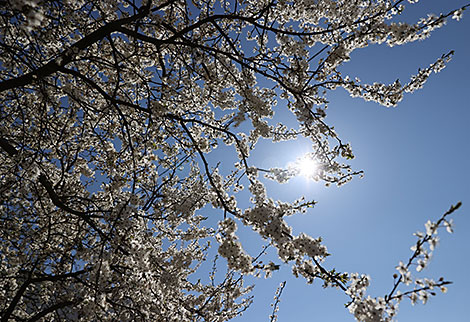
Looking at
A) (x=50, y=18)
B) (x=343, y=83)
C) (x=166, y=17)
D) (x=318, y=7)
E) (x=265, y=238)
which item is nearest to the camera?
(x=265, y=238)

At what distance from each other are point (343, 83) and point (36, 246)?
6.86m

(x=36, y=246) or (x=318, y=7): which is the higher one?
(x=318, y=7)

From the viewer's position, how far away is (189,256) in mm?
7160

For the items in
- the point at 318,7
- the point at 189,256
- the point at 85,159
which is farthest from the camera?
the point at 189,256

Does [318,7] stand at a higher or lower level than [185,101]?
higher

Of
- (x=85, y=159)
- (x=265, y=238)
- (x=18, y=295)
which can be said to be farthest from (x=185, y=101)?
(x=18, y=295)

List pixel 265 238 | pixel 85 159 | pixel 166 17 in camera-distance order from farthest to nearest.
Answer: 1. pixel 85 159
2. pixel 166 17
3. pixel 265 238

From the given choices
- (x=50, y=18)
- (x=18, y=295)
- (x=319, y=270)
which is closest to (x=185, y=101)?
(x=50, y=18)

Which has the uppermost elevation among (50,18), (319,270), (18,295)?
(50,18)

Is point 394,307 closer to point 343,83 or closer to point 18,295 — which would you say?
point 343,83

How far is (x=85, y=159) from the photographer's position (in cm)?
627

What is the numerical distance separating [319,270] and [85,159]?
18.7 ft

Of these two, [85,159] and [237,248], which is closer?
[237,248]

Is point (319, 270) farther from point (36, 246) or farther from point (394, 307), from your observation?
point (36, 246)
